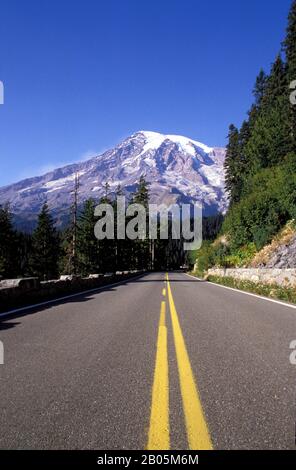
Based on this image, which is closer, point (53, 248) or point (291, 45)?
point (291, 45)

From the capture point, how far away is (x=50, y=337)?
21.0 ft

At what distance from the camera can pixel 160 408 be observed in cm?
325

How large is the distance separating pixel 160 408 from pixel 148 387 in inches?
22.9

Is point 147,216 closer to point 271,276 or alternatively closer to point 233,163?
point 233,163

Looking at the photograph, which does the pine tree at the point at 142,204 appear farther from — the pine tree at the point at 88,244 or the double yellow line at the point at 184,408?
the double yellow line at the point at 184,408

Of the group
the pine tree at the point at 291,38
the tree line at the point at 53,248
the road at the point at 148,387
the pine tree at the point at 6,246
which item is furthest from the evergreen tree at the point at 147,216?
the road at the point at 148,387

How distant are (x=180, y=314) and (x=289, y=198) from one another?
20.2 meters

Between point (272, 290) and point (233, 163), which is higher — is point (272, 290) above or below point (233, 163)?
Answer: below

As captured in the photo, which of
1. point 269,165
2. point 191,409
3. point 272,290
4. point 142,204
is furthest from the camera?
point 142,204

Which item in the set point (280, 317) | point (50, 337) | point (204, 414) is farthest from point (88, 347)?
point (280, 317)

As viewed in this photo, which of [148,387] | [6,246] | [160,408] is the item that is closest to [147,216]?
[6,246]

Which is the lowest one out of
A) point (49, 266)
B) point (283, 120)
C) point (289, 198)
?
point (49, 266)
